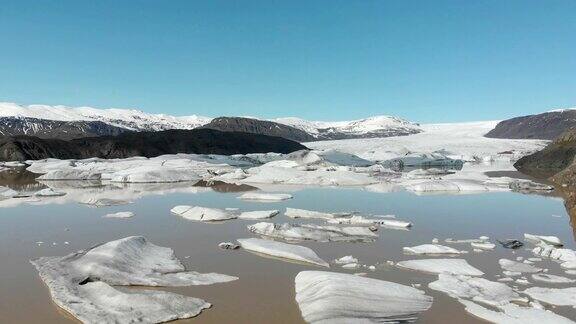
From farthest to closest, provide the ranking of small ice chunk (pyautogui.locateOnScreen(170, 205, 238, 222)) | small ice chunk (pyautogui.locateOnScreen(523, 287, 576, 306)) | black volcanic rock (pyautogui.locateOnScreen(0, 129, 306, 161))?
black volcanic rock (pyautogui.locateOnScreen(0, 129, 306, 161)) → small ice chunk (pyautogui.locateOnScreen(170, 205, 238, 222)) → small ice chunk (pyautogui.locateOnScreen(523, 287, 576, 306))

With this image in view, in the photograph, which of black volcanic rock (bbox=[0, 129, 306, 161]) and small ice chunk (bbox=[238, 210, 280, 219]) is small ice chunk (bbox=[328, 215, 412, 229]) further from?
black volcanic rock (bbox=[0, 129, 306, 161])

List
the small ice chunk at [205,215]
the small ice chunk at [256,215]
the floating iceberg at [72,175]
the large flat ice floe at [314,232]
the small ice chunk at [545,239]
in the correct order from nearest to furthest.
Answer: the small ice chunk at [545,239] < the large flat ice floe at [314,232] < the small ice chunk at [205,215] < the small ice chunk at [256,215] < the floating iceberg at [72,175]

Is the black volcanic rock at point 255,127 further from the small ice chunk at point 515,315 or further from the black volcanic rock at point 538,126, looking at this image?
the small ice chunk at point 515,315

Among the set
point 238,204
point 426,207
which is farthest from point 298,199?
point 426,207

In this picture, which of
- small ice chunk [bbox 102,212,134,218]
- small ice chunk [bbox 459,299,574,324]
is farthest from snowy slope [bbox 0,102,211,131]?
small ice chunk [bbox 459,299,574,324]

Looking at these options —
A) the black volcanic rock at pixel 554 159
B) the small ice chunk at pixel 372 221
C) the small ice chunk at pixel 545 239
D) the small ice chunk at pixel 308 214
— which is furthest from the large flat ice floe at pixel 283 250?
the black volcanic rock at pixel 554 159

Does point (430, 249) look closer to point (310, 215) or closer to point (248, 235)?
point (248, 235)
